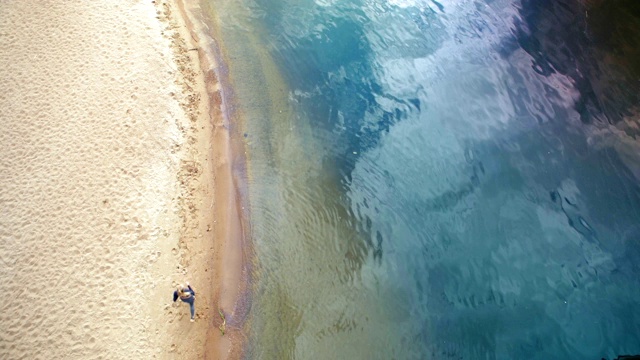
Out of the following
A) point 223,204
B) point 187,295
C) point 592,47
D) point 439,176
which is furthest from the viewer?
point 592,47

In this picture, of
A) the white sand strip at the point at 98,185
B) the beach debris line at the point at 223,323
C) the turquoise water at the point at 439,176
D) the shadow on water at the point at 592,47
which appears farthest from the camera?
the shadow on water at the point at 592,47

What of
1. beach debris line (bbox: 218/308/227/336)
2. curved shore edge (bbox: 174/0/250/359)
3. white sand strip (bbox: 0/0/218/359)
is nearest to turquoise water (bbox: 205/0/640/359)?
curved shore edge (bbox: 174/0/250/359)

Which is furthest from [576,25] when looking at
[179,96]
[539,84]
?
[179,96]

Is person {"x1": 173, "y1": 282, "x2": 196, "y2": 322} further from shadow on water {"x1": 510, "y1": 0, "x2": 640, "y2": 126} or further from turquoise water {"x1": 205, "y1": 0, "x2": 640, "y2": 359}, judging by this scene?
shadow on water {"x1": 510, "y1": 0, "x2": 640, "y2": 126}

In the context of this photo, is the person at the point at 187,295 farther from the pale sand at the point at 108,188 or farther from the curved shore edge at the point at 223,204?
the curved shore edge at the point at 223,204

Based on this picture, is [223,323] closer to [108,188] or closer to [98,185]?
[108,188]

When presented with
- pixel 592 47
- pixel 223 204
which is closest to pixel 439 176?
pixel 223 204

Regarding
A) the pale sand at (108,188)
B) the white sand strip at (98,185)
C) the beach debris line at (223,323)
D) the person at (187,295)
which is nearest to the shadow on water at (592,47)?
the pale sand at (108,188)
